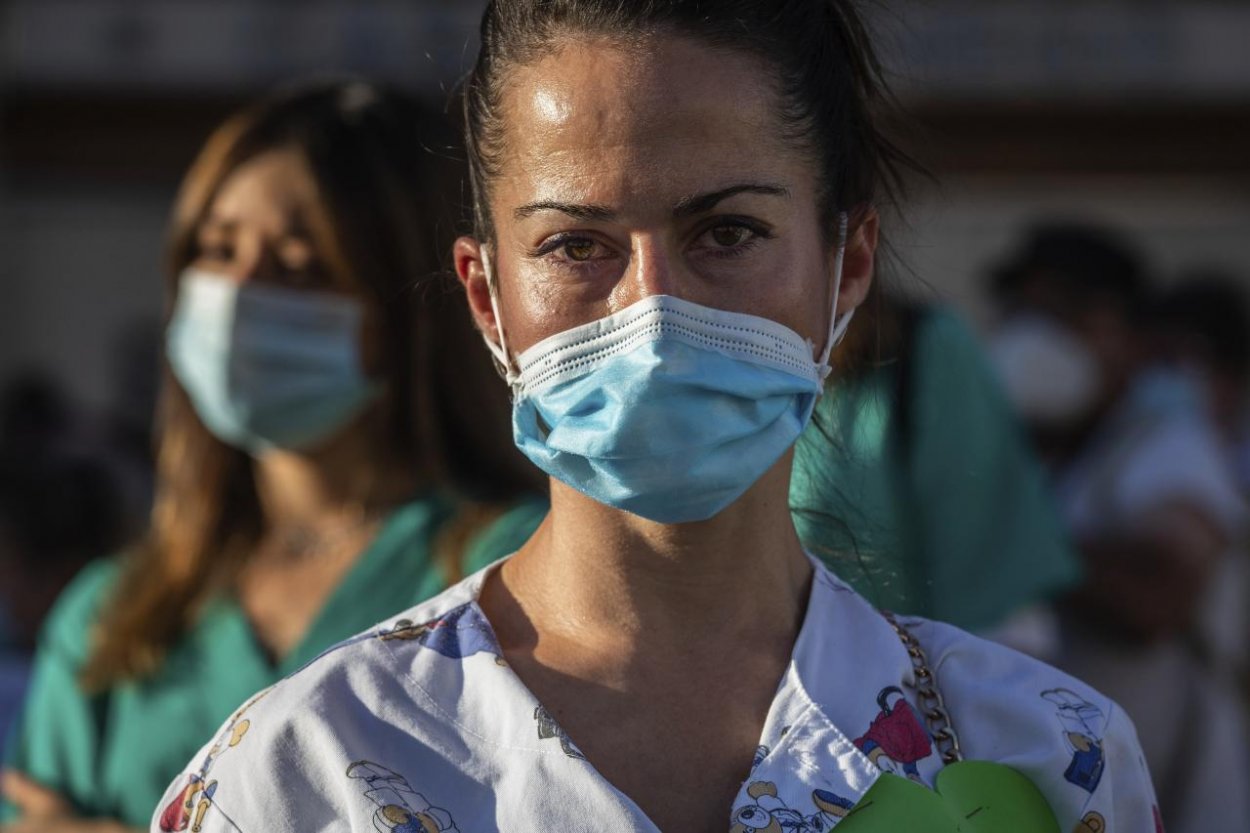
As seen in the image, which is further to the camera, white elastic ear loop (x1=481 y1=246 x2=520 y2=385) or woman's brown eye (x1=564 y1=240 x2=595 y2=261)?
white elastic ear loop (x1=481 y1=246 x2=520 y2=385)

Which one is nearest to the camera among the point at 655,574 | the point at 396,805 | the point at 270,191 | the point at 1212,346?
the point at 396,805

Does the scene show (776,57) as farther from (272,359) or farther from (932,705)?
(272,359)

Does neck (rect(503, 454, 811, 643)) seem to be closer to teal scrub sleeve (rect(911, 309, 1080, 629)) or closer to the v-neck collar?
the v-neck collar

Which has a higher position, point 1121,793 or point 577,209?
point 577,209

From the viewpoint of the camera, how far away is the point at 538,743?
1934 mm

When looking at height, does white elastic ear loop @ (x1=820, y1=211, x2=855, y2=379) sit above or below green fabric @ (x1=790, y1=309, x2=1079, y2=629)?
above

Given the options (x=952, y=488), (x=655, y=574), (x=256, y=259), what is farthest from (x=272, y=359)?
(x=655, y=574)

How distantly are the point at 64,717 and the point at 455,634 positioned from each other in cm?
151

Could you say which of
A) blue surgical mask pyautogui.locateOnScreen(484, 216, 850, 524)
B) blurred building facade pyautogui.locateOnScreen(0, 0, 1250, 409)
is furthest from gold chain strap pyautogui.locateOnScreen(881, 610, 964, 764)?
blurred building facade pyautogui.locateOnScreen(0, 0, 1250, 409)

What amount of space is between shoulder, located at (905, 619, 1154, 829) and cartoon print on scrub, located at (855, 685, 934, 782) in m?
0.06

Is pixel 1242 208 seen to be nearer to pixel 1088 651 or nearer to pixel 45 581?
pixel 1088 651

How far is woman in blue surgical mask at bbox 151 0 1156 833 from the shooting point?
193cm

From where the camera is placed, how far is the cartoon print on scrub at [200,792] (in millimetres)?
1947

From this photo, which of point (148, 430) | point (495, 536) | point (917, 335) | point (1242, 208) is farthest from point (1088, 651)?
point (1242, 208)
